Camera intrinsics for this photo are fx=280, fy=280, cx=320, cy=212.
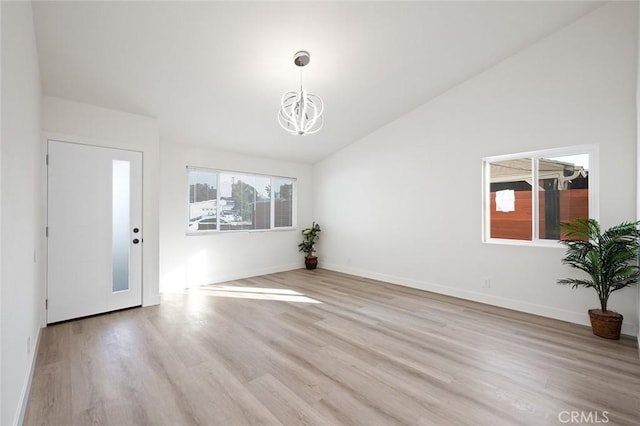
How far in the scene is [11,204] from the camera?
1.61 m

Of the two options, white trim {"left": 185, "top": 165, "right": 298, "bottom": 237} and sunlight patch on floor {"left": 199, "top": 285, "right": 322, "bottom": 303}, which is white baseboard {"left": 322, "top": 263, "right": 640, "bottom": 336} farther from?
white trim {"left": 185, "top": 165, "right": 298, "bottom": 237}

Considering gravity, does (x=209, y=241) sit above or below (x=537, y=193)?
below

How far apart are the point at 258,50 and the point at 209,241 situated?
3.41 metres

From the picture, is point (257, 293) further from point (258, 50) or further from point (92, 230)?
point (258, 50)

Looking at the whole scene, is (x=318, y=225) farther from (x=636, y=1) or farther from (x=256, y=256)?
(x=636, y=1)

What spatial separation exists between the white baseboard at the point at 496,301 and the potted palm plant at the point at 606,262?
0.28 metres

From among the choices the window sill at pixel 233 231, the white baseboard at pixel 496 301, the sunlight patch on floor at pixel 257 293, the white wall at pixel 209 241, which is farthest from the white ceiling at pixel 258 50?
the white baseboard at pixel 496 301

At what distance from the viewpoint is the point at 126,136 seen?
3.75 metres

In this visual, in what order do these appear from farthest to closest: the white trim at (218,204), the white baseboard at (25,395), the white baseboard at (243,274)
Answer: the white baseboard at (243,274)
the white trim at (218,204)
the white baseboard at (25,395)

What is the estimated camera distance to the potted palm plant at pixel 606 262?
9.20 ft

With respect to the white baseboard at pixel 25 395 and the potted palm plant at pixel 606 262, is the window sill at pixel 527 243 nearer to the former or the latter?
the potted palm plant at pixel 606 262

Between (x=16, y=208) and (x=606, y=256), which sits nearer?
(x=16, y=208)

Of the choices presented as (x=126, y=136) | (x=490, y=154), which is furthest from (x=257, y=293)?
(x=490, y=154)

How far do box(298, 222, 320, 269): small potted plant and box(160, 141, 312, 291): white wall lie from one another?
19cm
